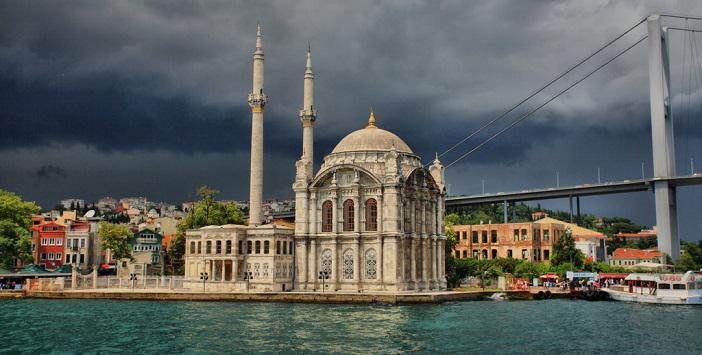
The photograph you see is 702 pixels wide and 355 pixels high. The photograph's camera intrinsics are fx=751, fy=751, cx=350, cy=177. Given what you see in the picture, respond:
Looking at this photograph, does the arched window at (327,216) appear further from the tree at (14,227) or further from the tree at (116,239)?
the tree at (14,227)

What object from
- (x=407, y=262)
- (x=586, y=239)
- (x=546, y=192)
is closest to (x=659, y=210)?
(x=586, y=239)

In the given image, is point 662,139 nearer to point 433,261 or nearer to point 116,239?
point 433,261

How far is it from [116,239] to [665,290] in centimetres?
4803

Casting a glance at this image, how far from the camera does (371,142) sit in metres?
61.7

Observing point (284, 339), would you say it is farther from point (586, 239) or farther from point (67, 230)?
point (586, 239)

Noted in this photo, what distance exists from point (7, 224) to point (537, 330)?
4510 centimetres

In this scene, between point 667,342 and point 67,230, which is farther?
point 67,230

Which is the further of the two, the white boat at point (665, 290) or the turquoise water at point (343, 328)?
the white boat at point (665, 290)

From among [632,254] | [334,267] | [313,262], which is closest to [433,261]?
[334,267]

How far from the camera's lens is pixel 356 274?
57.3 m

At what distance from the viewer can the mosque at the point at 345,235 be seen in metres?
56.9

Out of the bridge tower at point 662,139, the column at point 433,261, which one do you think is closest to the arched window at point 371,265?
the column at point 433,261

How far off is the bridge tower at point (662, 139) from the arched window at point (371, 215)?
36.3 meters

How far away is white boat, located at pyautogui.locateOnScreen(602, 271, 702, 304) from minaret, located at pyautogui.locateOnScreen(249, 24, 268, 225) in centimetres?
2963
